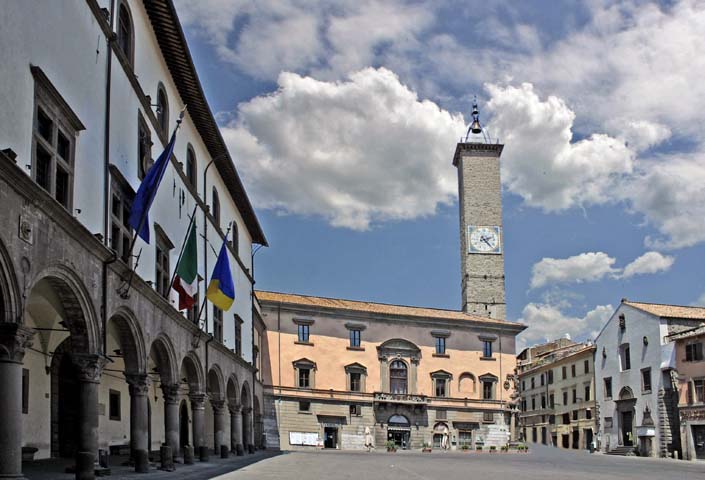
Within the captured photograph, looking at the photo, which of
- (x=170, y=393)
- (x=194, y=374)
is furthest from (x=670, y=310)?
(x=170, y=393)

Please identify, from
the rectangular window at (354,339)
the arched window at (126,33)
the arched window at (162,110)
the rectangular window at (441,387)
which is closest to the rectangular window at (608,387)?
the rectangular window at (441,387)

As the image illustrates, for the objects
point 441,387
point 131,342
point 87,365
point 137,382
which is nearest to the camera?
point 87,365

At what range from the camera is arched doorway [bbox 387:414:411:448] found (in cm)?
6228

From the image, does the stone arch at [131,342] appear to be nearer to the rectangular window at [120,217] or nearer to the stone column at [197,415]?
the rectangular window at [120,217]

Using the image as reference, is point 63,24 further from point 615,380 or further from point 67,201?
point 615,380

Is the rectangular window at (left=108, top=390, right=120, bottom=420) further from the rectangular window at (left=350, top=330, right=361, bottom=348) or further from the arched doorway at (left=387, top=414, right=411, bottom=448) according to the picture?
the arched doorway at (left=387, top=414, right=411, bottom=448)

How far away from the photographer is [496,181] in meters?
87.6

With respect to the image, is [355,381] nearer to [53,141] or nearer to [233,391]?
[233,391]

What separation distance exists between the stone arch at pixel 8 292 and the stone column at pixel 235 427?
82.6ft

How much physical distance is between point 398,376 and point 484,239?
25462mm

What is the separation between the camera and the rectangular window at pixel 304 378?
60656 mm

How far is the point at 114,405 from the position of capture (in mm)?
26547

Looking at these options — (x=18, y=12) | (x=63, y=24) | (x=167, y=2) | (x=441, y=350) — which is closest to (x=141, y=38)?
(x=167, y=2)

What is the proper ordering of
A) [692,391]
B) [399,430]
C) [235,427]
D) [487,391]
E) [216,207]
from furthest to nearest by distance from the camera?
[487,391], [399,430], [692,391], [235,427], [216,207]
